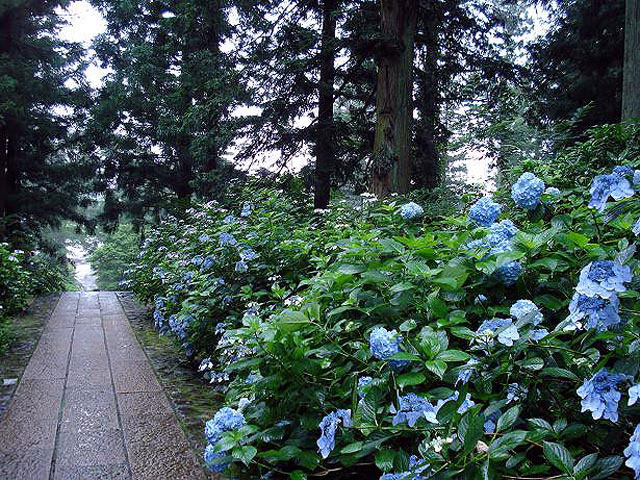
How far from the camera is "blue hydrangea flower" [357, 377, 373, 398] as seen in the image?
1.35 meters

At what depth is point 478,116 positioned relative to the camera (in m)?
6.54

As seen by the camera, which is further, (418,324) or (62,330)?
(62,330)

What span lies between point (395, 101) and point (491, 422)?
4.96m

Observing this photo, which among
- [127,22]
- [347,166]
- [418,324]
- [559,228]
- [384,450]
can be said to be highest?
[127,22]

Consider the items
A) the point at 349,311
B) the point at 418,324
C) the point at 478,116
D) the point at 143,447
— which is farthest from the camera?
the point at 478,116

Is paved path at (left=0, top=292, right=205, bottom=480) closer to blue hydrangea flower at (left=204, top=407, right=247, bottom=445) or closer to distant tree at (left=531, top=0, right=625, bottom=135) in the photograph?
A: blue hydrangea flower at (left=204, top=407, right=247, bottom=445)

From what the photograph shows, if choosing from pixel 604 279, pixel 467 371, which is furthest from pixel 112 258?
pixel 604 279

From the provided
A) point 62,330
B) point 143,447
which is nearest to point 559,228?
point 143,447

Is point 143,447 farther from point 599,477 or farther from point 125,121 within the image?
point 125,121

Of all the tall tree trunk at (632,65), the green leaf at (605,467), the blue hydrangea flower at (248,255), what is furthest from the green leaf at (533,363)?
the tall tree trunk at (632,65)

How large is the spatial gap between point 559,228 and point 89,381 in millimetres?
2703

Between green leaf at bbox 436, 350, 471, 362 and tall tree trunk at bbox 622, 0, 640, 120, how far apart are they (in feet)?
18.0

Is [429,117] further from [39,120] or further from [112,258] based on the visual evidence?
[112,258]

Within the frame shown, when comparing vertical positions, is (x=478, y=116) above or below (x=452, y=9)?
below
